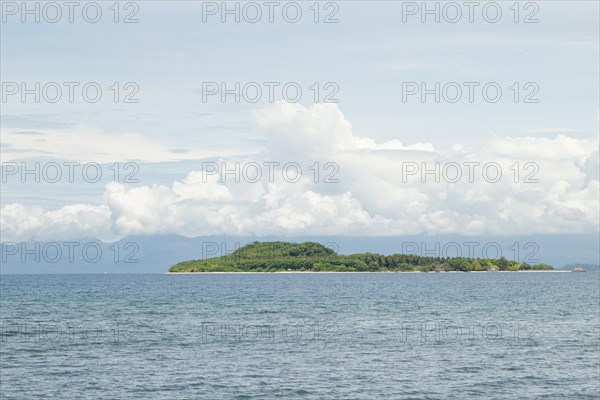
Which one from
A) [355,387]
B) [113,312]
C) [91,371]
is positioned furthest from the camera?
[113,312]

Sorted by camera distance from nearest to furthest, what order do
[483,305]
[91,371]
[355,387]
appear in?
1. [355,387]
2. [91,371]
3. [483,305]

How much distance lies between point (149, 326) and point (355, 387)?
44.7 m

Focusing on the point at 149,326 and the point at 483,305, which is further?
the point at 483,305

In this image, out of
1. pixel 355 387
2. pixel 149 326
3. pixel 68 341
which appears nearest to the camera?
pixel 355 387

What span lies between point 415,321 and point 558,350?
97.7 feet

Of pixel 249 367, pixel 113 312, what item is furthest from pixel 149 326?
pixel 249 367

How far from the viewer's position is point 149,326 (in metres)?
89.8

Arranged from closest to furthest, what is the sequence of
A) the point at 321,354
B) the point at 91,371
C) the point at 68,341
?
the point at 91,371, the point at 321,354, the point at 68,341

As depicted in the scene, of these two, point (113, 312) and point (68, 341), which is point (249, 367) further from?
point (113, 312)

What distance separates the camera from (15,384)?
51594mm

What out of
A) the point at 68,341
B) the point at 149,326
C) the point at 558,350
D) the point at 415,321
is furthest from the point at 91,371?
the point at 415,321

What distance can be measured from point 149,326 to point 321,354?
105ft

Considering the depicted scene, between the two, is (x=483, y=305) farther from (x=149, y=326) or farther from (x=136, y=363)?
(x=136, y=363)

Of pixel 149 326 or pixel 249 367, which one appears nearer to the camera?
pixel 249 367
